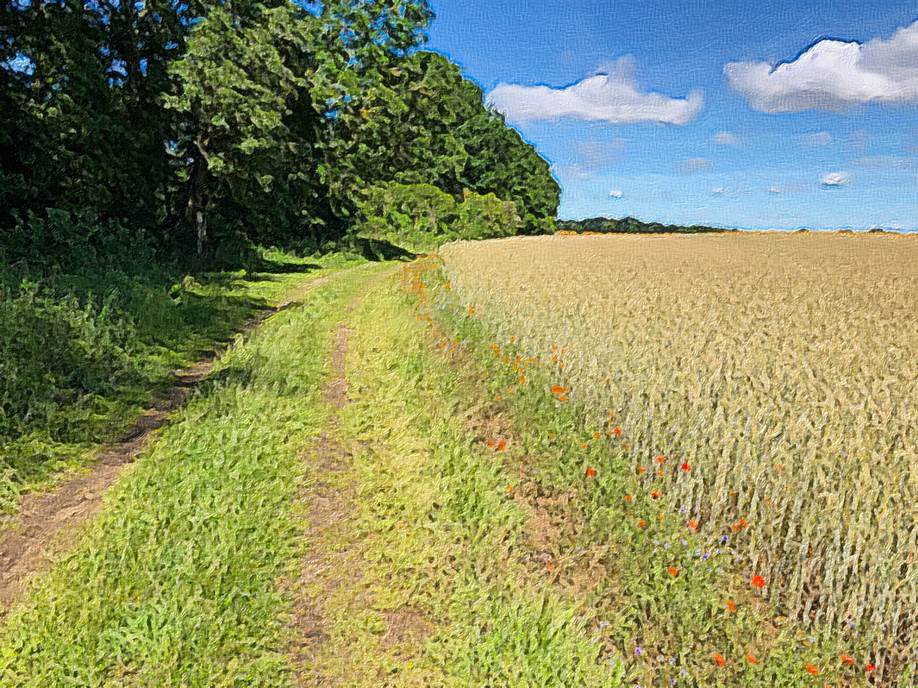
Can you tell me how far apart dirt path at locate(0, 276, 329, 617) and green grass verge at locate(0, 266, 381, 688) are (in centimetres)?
16

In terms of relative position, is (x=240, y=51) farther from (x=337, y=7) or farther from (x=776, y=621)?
(x=776, y=621)

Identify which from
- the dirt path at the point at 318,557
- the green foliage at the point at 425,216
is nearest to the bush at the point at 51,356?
the dirt path at the point at 318,557

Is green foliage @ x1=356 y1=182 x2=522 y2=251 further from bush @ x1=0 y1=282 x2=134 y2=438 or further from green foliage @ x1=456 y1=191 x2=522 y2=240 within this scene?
bush @ x1=0 y1=282 x2=134 y2=438

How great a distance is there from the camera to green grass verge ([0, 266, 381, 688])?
11.7 ft

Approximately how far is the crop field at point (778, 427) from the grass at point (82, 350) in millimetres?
5041

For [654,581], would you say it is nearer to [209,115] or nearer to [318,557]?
[318,557]

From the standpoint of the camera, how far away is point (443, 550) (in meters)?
4.75

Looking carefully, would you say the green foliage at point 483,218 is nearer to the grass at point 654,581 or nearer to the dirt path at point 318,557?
the dirt path at point 318,557

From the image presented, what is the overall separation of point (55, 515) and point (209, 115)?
17.8 meters

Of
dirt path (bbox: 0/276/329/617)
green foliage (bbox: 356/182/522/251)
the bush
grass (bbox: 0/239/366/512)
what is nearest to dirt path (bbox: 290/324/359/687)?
dirt path (bbox: 0/276/329/617)

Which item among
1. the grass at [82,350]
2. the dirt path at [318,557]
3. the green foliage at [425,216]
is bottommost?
the dirt path at [318,557]

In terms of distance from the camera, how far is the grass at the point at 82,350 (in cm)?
613

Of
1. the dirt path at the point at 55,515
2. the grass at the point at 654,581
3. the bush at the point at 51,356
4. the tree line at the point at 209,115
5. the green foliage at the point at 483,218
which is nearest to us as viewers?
the grass at the point at 654,581

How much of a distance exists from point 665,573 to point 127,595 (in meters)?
3.53
